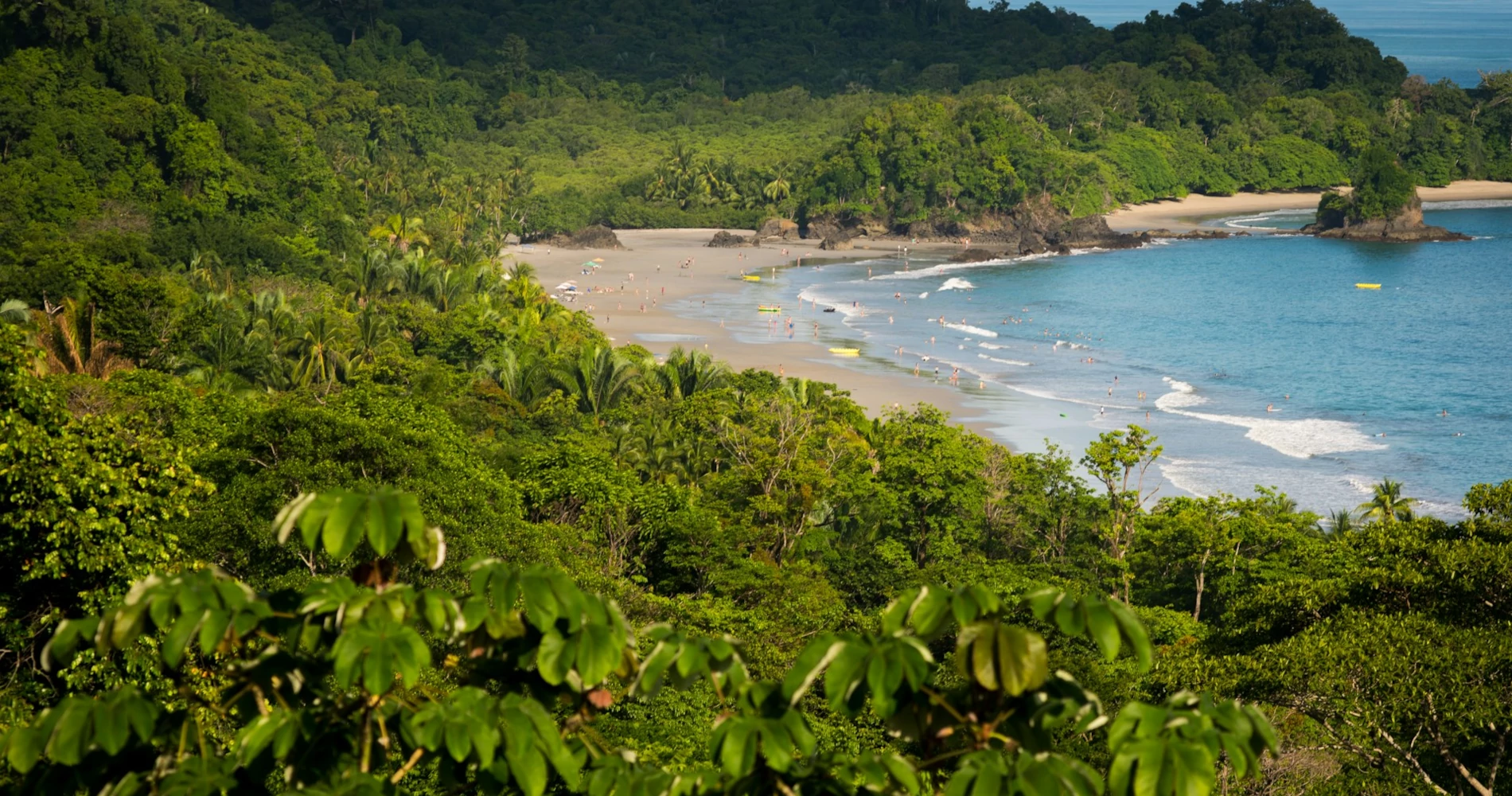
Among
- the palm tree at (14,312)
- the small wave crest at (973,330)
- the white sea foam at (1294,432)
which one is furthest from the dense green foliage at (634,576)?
the small wave crest at (973,330)

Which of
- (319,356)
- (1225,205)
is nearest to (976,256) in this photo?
(1225,205)

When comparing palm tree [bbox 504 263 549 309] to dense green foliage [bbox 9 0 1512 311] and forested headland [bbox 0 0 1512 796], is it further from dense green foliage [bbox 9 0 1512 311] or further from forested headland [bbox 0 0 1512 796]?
dense green foliage [bbox 9 0 1512 311]

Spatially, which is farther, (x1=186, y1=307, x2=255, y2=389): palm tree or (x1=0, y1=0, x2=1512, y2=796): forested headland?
(x1=186, y1=307, x2=255, y2=389): palm tree

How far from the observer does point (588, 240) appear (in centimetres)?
10462

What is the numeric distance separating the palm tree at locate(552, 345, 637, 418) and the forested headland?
17 cm

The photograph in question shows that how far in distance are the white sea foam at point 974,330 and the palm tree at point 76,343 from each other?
45.6 m

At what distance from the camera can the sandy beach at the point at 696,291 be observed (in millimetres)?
55469

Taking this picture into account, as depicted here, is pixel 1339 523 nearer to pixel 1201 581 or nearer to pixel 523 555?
pixel 1201 581

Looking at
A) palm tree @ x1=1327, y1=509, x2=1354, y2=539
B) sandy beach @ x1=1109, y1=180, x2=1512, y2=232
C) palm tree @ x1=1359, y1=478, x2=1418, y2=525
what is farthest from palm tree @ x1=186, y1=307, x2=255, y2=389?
sandy beach @ x1=1109, y1=180, x2=1512, y2=232

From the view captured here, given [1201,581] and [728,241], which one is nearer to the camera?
[1201,581]

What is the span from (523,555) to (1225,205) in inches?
5065

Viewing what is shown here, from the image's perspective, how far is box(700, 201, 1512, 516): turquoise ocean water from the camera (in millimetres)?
46750

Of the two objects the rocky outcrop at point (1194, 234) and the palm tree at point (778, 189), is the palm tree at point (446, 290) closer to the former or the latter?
the palm tree at point (778, 189)

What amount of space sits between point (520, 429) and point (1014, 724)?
31.6m
